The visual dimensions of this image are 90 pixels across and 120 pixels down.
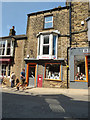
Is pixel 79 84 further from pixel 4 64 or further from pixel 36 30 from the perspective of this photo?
pixel 4 64

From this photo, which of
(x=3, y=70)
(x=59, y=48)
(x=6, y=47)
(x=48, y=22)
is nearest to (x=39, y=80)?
(x=59, y=48)

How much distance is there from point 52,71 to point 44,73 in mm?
961

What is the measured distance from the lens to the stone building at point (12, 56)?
36.8ft

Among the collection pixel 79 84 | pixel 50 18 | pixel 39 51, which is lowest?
pixel 79 84

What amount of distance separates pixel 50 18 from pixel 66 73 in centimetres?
734

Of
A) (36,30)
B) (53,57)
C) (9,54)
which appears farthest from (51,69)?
(9,54)

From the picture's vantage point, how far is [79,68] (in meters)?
9.27

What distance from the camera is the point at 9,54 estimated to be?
1212 centimetres

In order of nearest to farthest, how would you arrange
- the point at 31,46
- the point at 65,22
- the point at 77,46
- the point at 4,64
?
1. the point at 77,46
2. the point at 65,22
3. the point at 31,46
4. the point at 4,64

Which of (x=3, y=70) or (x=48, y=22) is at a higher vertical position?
(x=48, y=22)

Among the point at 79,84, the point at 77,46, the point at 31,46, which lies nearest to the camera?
the point at 79,84

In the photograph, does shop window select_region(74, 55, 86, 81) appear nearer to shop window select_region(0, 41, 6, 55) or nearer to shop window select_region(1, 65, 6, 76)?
shop window select_region(1, 65, 6, 76)

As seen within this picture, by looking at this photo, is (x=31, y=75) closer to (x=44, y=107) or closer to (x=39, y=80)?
(x=39, y=80)

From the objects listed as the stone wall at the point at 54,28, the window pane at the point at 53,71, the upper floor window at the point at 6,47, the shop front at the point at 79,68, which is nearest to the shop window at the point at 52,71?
the window pane at the point at 53,71
